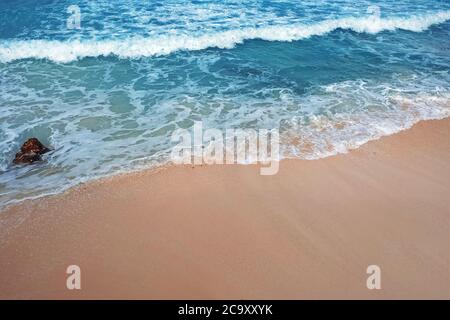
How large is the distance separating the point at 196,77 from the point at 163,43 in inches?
118

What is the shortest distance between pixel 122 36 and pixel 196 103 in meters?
5.79

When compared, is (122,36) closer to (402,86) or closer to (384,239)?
(402,86)

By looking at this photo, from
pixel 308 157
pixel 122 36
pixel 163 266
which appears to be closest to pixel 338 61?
pixel 308 157

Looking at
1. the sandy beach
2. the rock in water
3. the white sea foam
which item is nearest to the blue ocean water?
the white sea foam

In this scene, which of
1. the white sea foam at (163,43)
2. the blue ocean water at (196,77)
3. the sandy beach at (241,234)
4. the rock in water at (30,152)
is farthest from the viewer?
the white sea foam at (163,43)

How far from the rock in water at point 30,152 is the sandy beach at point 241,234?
1.15 meters

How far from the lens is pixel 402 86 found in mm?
9180

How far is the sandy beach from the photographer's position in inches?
165

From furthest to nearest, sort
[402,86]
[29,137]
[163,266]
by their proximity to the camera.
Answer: [402,86] → [29,137] → [163,266]

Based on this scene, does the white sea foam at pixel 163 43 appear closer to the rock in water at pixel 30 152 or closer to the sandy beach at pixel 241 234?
the rock in water at pixel 30 152

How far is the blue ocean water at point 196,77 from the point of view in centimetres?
677

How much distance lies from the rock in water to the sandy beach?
3.76ft

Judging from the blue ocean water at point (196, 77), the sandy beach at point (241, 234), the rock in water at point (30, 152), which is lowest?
the sandy beach at point (241, 234)

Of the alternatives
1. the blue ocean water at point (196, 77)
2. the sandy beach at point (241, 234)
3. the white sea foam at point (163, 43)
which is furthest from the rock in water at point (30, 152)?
the white sea foam at point (163, 43)
